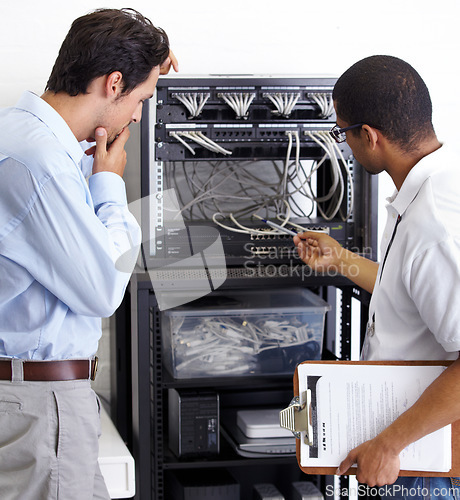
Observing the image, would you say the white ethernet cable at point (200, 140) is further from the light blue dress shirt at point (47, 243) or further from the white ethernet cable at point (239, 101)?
the light blue dress shirt at point (47, 243)

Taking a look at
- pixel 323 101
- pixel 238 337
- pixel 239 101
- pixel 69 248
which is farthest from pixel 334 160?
pixel 69 248

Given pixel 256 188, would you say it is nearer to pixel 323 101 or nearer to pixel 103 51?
pixel 323 101

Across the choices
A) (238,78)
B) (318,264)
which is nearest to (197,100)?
(238,78)

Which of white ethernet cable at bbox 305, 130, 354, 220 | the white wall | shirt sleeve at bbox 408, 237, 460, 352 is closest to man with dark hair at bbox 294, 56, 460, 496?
shirt sleeve at bbox 408, 237, 460, 352

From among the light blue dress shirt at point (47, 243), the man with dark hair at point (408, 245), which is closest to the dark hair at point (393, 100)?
the man with dark hair at point (408, 245)

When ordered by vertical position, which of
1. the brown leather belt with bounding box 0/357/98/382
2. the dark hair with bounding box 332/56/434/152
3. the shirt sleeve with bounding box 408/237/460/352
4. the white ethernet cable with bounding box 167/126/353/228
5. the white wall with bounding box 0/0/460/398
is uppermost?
the white wall with bounding box 0/0/460/398

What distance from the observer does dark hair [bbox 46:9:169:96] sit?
49.0 inches

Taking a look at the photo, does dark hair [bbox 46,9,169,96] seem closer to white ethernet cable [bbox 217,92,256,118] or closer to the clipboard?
white ethernet cable [bbox 217,92,256,118]

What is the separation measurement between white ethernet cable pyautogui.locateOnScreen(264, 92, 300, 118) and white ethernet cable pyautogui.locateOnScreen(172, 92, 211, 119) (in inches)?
7.1

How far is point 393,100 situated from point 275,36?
1.14 m

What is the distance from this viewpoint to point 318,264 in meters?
1.71

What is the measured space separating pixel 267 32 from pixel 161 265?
1.05m

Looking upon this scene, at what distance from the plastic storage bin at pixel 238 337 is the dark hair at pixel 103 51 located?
2.51ft

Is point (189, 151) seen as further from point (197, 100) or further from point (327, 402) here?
point (327, 402)
